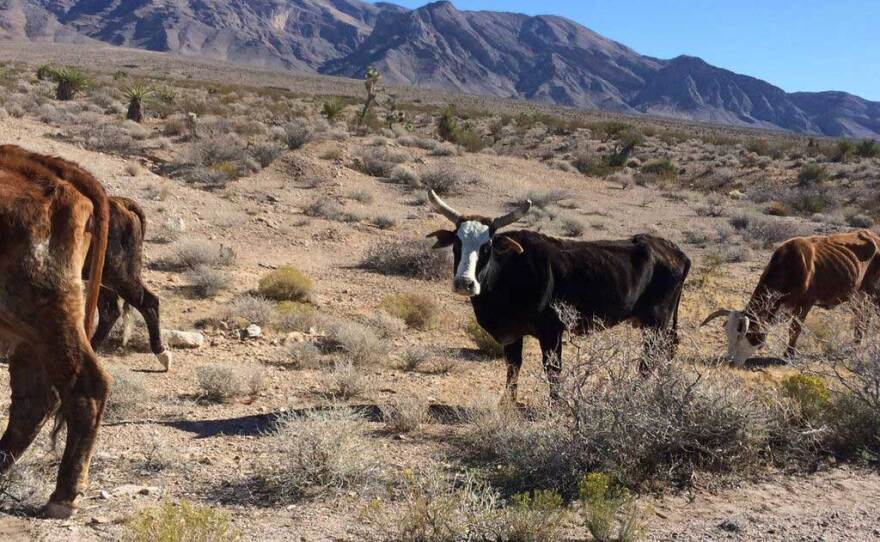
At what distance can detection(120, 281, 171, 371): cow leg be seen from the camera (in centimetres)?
787

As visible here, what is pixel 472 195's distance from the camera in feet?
79.4

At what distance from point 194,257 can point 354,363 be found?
4.85 metres

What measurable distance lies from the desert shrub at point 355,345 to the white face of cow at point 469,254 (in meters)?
2.27

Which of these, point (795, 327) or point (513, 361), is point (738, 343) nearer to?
point (795, 327)

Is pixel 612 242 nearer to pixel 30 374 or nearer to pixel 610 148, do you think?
pixel 30 374

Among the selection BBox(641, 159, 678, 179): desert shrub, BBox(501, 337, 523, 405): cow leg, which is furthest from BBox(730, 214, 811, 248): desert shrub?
BBox(501, 337, 523, 405): cow leg

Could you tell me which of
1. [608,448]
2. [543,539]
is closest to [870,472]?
[608,448]

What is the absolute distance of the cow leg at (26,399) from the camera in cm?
455

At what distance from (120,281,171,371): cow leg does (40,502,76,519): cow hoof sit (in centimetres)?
364

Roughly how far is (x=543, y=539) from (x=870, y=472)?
2.86m

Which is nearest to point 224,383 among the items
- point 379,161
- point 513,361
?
point 513,361

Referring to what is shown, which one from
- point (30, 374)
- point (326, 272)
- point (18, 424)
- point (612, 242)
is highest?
point (612, 242)

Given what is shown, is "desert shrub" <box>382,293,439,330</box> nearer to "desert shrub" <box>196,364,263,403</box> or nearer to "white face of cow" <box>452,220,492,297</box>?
"desert shrub" <box>196,364,263,403</box>

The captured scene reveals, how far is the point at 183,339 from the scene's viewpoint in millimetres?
8688
